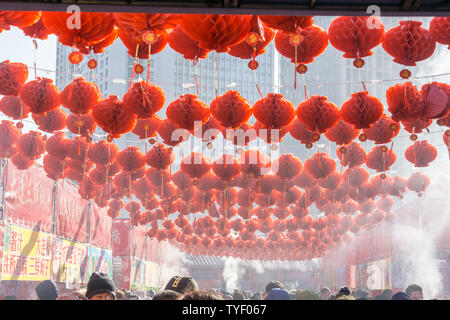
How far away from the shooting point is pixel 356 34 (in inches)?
196

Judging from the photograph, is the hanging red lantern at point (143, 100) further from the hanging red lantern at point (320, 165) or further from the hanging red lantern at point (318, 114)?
the hanging red lantern at point (320, 165)

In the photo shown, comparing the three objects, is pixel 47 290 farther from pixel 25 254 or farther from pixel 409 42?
pixel 25 254

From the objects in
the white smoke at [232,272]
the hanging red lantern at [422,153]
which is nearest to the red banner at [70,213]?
the hanging red lantern at [422,153]

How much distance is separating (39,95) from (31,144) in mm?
2314

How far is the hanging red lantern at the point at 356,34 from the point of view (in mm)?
4949

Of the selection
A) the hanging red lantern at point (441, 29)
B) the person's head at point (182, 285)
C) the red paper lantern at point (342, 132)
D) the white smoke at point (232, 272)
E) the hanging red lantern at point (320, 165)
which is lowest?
the white smoke at point (232, 272)

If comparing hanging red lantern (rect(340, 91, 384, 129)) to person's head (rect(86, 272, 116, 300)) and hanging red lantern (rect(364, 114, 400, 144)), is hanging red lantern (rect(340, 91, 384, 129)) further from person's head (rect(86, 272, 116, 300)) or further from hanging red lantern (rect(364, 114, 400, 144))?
person's head (rect(86, 272, 116, 300))

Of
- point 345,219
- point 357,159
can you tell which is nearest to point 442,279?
point 345,219

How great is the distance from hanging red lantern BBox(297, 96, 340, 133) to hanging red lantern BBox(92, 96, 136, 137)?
2127 millimetres

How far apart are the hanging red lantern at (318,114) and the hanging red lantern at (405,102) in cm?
69

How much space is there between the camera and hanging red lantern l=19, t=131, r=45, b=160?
8305 millimetres

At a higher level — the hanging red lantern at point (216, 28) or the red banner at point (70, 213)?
the hanging red lantern at point (216, 28)

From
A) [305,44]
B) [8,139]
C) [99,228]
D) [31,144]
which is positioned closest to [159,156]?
[31,144]
